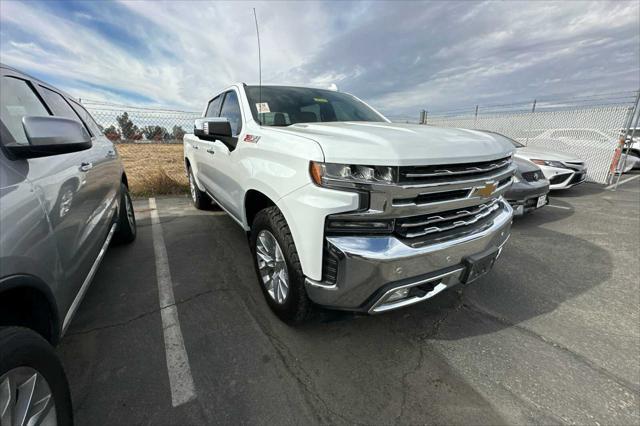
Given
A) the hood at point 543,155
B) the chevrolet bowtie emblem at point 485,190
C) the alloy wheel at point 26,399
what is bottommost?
the alloy wheel at point 26,399

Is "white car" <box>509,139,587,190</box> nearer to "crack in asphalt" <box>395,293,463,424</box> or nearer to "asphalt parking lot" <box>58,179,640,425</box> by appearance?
"asphalt parking lot" <box>58,179,640,425</box>

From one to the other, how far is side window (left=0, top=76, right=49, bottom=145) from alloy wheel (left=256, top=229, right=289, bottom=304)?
1.46 meters

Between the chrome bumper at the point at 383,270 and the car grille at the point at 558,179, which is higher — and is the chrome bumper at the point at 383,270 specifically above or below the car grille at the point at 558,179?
above

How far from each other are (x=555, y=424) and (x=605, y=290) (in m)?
2.06

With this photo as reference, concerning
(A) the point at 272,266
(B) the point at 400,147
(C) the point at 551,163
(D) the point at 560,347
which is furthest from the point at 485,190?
(C) the point at 551,163

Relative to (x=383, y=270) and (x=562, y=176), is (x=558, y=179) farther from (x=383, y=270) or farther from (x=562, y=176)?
(x=383, y=270)

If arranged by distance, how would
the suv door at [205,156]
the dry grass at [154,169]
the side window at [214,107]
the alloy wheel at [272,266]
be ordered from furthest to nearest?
the dry grass at [154,169] < the side window at [214,107] < the suv door at [205,156] < the alloy wheel at [272,266]

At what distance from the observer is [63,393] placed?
4.40 ft

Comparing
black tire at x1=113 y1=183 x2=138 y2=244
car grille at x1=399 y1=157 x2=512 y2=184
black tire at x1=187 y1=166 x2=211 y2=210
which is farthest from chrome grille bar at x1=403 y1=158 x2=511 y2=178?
black tire at x1=187 y1=166 x2=211 y2=210

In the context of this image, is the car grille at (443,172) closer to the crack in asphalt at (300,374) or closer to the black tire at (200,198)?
the crack in asphalt at (300,374)

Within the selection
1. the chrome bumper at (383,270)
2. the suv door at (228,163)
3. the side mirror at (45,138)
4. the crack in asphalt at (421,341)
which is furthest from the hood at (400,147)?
the crack in asphalt at (421,341)

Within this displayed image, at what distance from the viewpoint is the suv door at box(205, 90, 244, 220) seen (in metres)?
2.77

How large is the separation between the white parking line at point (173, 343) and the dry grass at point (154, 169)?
3.73 metres

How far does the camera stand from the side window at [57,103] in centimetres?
246
